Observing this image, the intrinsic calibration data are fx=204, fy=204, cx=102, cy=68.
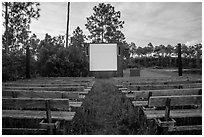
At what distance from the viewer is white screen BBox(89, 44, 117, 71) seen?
1644 centimetres

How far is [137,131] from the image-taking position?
10.9ft

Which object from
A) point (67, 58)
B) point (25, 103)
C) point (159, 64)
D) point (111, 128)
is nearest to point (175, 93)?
point (111, 128)

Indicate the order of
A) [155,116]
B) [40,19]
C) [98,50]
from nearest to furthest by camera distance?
[155,116], [40,19], [98,50]

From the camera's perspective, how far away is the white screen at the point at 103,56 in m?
16.4

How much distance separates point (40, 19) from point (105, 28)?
54.8ft

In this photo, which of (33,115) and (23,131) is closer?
(23,131)

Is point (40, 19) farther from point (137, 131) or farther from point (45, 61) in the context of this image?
point (137, 131)

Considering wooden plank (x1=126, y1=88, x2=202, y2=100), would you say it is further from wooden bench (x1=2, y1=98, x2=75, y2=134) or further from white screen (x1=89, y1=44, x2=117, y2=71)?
white screen (x1=89, y1=44, x2=117, y2=71)

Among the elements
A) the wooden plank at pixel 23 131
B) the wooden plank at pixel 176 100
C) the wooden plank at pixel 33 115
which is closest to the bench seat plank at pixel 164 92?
the wooden plank at pixel 176 100

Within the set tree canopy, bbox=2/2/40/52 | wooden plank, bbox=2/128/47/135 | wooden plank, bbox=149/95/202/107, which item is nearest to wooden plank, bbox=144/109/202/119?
wooden plank, bbox=149/95/202/107

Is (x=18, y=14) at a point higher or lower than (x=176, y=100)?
higher

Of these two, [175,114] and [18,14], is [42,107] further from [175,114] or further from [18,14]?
[18,14]

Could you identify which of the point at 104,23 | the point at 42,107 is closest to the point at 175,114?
the point at 42,107

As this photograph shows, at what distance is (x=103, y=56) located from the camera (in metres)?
16.5
